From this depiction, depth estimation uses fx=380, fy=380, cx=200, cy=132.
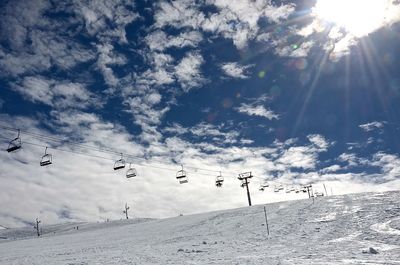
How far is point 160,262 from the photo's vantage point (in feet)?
48.3

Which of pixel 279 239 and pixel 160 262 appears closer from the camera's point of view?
pixel 160 262

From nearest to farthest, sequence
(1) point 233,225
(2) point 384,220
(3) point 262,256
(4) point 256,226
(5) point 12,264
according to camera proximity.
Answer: (3) point 262,256 → (5) point 12,264 → (2) point 384,220 → (4) point 256,226 → (1) point 233,225

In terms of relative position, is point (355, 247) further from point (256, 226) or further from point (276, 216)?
point (276, 216)

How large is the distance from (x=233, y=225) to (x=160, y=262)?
16.3 meters

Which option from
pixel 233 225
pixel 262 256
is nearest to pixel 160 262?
pixel 262 256

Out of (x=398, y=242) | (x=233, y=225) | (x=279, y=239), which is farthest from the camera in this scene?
(x=233, y=225)

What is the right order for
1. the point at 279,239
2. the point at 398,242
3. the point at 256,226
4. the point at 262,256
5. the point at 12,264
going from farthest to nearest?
the point at 256,226 < the point at 279,239 < the point at 12,264 < the point at 398,242 < the point at 262,256

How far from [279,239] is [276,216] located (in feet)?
36.8

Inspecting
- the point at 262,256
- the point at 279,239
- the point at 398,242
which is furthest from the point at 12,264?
the point at 398,242

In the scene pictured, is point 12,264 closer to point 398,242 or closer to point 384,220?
point 398,242

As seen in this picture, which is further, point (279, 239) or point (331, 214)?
point (331, 214)

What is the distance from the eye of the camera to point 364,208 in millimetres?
28078

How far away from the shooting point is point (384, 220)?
73.2ft

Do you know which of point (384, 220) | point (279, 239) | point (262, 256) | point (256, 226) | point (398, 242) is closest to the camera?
point (262, 256)
